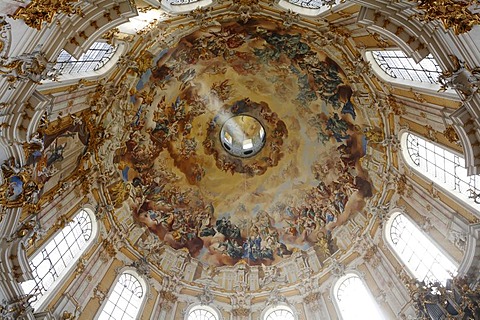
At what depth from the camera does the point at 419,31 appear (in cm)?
1069

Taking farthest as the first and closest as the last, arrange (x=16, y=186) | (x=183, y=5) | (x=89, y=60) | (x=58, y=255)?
(x=183, y=5) < (x=89, y=60) < (x=58, y=255) < (x=16, y=186)

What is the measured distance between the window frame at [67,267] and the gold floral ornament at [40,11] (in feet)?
22.2

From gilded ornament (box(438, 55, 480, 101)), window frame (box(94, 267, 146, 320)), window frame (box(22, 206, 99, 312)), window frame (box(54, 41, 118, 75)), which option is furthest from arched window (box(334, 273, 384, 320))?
window frame (box(54, 41, 118, 75))

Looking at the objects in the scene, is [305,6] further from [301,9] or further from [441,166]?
[441,166]

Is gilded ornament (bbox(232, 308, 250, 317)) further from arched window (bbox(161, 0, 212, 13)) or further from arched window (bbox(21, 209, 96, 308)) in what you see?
arched window (bbox(161, 0, 212, 13))

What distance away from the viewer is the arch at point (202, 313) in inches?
698

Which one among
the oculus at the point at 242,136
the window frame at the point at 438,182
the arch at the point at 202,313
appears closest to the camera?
the window frame at the point at 438,182

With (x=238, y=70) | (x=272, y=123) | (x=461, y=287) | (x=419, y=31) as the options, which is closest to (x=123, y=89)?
(x=238, y=70)

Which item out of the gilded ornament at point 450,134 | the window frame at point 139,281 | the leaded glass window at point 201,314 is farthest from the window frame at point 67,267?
the gilded ornament at point 450,134

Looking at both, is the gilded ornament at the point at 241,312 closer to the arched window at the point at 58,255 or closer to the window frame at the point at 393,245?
the window frame at the point at 393,245

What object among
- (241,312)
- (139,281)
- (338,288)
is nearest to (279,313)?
(241,312)

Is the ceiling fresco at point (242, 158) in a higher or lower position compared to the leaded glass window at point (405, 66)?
higher

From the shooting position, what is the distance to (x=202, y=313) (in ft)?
59.1

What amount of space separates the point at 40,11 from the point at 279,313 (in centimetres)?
1484
